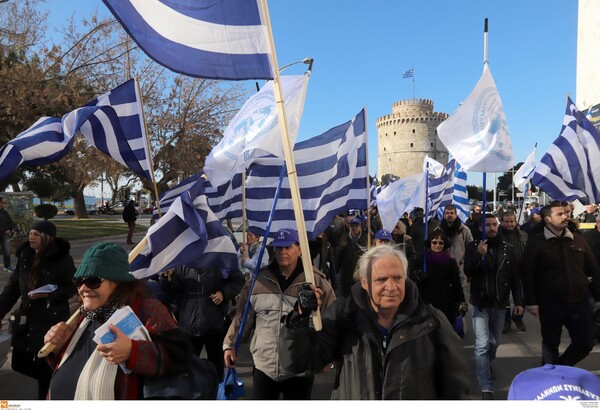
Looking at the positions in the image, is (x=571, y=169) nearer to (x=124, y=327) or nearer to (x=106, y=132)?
(x=106, y=132)

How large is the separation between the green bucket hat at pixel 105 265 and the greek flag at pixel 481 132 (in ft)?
13.1

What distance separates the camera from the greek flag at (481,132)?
17.1 feet

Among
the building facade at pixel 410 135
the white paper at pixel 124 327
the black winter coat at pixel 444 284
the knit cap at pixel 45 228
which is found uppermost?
the building facade at pixel 410 135

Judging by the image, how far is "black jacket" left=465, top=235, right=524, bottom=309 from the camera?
4621mm

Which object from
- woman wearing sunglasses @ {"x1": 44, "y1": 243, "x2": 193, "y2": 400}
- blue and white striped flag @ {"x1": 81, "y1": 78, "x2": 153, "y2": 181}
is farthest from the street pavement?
woman wearing sunglasses @ {"x1": 44, "y1": 243, "x2": 193, "y2": 400}

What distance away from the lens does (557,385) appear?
143cm

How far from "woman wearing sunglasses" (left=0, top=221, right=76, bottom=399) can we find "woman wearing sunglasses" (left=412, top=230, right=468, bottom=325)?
347cm

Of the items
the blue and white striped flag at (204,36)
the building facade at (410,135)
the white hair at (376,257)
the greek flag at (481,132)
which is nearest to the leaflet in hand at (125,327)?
the white hair at (376,257)

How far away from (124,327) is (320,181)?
145 inches

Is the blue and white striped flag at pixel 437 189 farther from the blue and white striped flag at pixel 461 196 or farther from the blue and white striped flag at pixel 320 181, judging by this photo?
the blue and white striped flag at pixel 320 181

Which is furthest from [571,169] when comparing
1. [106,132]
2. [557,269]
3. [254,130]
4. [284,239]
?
[106,132]

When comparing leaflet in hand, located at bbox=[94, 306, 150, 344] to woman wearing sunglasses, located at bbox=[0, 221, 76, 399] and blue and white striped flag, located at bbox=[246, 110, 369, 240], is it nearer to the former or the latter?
woman wearing sunglasses, located at bbox=[0, 221, 76, 399]
